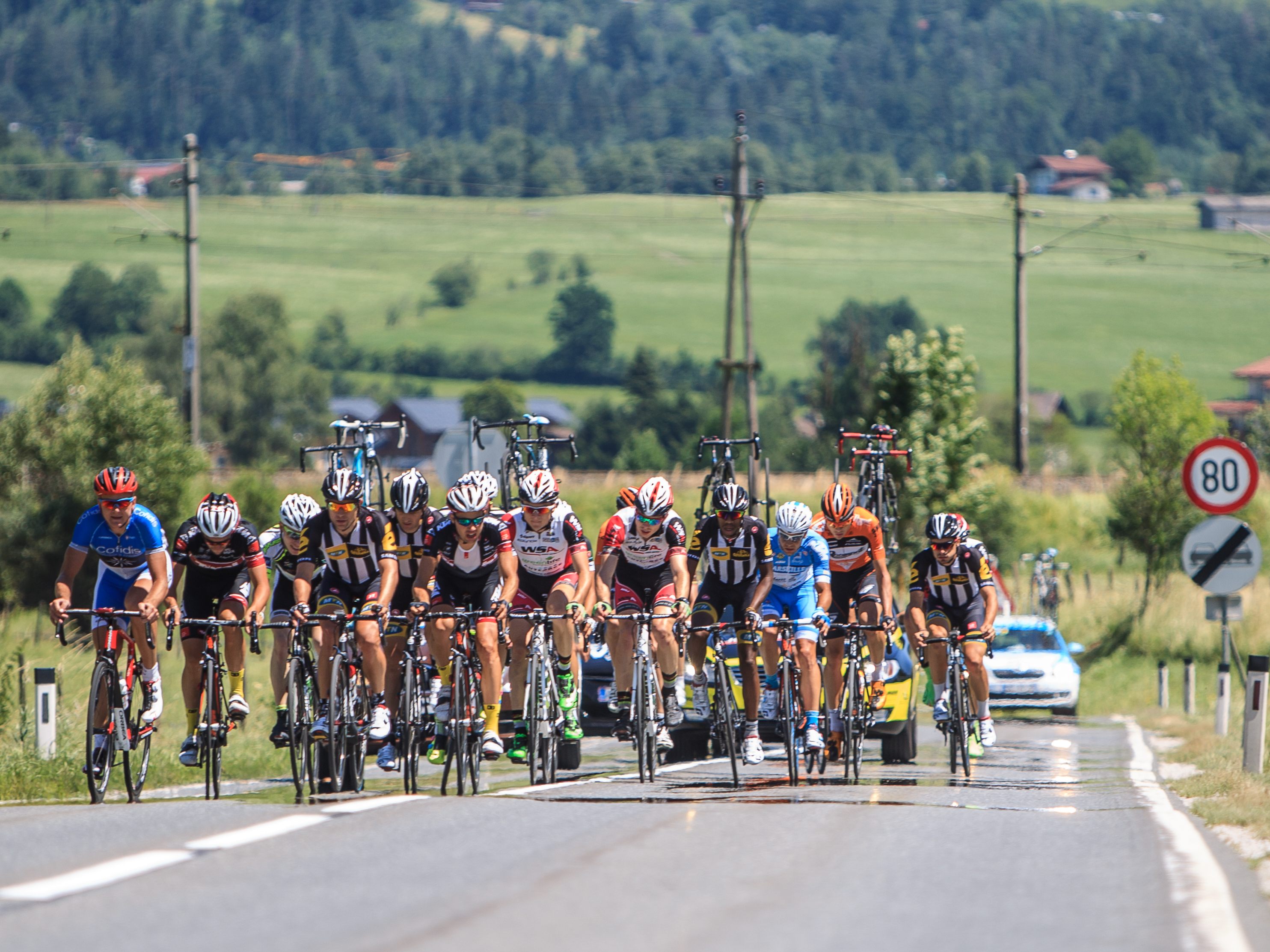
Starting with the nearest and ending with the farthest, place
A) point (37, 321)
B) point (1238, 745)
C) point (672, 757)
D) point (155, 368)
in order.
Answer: point (672, 757) → point (1238, 745) → point (155, 368) → point (37, 321)

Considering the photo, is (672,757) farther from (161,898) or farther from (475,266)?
(475,266)

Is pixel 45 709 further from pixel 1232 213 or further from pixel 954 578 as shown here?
pixel 1232 213

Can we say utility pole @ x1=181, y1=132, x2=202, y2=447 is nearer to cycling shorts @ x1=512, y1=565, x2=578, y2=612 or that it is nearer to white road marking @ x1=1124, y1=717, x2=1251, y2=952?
cycling shorts @ x1=512, y1=565, x2=578, y2=612

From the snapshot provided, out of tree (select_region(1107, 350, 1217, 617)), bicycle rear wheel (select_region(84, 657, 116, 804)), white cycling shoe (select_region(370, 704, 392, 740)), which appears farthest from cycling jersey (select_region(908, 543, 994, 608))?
tree (select_region(1107, 350, 1217, 617))

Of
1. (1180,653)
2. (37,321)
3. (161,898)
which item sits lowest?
(1180,653)

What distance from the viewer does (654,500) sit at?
13281 mm

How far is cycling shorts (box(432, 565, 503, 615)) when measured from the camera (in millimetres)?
12656

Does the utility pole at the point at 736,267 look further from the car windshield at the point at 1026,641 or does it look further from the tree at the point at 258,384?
the tree at the point at 258,384

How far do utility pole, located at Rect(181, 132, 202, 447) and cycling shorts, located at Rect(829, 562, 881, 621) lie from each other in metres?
25.9

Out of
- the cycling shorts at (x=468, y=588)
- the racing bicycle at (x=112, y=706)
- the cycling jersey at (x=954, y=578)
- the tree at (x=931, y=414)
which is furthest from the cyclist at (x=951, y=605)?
the tree at (x=931, y=414)

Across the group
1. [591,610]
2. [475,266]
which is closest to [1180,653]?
[591,610]

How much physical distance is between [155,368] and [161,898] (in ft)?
357

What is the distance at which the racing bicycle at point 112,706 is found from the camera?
11922mm

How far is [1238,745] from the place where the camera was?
18.2 metres
